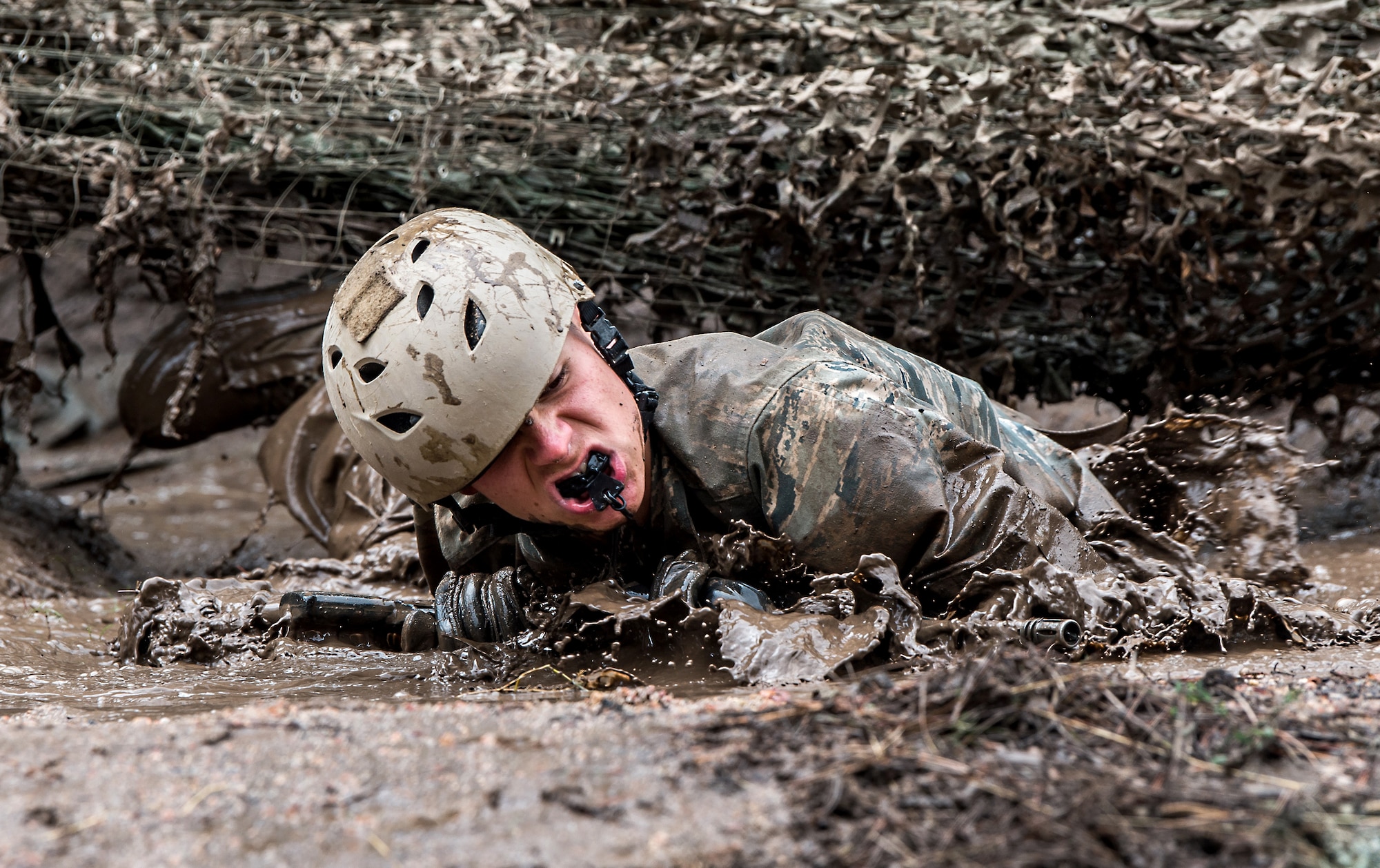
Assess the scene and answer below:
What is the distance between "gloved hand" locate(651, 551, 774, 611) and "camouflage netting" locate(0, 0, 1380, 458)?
1.93 m

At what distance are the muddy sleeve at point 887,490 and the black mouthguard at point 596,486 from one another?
0.34 m

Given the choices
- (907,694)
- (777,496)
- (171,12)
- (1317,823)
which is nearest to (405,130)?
(171,12)

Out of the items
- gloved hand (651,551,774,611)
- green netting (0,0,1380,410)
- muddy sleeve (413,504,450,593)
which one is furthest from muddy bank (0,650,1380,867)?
green netting (0,0,1380,410)

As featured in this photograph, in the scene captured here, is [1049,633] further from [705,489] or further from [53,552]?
[53,552]

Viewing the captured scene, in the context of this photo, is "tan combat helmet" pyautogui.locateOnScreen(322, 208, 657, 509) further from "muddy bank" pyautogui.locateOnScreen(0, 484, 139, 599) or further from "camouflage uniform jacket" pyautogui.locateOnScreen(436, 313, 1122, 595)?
"muddy bank" pyautogui.locateOnScreen(0, 484, 139, 599)

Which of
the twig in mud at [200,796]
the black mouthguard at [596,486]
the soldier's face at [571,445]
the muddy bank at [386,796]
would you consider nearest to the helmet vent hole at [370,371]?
the soldier's face at [571,445]

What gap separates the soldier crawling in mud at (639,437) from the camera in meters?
2.73

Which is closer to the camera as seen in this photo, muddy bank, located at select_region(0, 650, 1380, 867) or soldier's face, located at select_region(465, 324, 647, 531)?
muddy bank, located at select_region(0, 650, 1380, 867)

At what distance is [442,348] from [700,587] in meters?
0.81

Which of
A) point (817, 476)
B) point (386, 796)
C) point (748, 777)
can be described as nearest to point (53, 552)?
point (817, 476)

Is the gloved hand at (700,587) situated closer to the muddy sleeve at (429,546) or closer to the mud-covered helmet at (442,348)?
the mud-covered helmet at (442,348)

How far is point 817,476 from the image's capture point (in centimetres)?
280

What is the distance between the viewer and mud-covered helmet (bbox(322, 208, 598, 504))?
8.86 feet

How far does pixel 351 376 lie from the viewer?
9.16 feet
